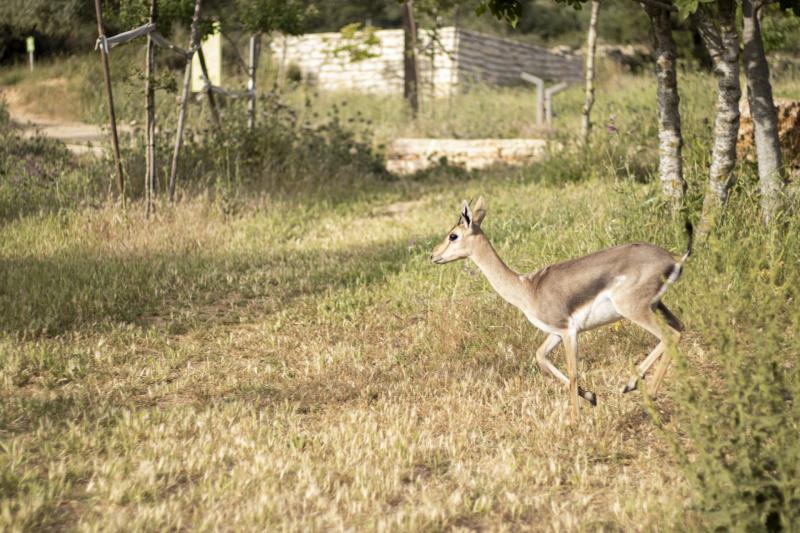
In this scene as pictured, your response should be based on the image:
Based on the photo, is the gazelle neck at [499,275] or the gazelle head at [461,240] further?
the gazelle head at [461,240]

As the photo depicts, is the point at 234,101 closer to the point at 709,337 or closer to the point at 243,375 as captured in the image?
the point at 243,375

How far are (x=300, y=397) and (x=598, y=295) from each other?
199 centimetres

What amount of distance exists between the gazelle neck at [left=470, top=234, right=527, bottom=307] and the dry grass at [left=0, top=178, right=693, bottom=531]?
0.64 meters

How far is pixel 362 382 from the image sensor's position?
19.6 ft

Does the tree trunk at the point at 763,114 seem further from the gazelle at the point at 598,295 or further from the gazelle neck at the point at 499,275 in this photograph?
the gazelle neck at the point at 499,275

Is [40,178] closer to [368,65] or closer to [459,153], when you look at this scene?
[459,153]

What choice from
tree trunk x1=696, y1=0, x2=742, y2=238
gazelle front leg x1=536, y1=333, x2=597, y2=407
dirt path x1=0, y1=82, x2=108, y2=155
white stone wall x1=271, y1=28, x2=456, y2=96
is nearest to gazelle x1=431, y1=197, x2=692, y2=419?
gazelle front leg x1=536, y1=333, x2=597, y2=407

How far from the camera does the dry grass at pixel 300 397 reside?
425 centimetres

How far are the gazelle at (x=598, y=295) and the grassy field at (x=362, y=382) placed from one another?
257 mm

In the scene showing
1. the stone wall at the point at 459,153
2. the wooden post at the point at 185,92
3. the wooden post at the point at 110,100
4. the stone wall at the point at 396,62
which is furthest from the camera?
the stone wall at the point at 396,62

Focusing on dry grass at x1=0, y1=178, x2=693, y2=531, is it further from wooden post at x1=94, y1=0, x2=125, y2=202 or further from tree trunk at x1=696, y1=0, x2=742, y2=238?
tree trunk at x1=696, y1=0, x2=742, y2=238

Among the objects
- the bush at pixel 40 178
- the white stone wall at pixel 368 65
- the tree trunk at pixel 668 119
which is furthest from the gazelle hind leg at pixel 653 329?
the white stone wall at pixel 368 65

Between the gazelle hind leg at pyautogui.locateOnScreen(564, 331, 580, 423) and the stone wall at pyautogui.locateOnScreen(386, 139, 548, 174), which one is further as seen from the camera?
the stone wall at pyautogui.locateOnScreen(386, 139, 548, 174)

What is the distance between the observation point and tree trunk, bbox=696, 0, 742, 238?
274 inches
